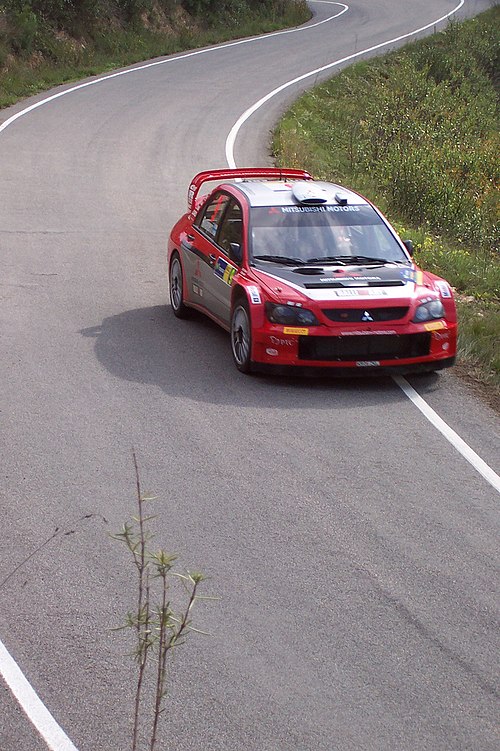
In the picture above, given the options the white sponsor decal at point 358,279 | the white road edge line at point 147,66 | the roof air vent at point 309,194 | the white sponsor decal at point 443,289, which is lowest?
the white road edge line at point 147,66

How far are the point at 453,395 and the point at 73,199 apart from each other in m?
10.8

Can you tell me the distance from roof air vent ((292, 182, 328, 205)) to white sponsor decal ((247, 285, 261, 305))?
162cm

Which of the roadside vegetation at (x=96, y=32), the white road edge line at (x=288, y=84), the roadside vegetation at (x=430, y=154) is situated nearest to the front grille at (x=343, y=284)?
the roadside vegetation at (x=430, y=154)

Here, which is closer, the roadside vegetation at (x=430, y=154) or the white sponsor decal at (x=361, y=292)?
the white sponsor decal at (x=361, y=292)

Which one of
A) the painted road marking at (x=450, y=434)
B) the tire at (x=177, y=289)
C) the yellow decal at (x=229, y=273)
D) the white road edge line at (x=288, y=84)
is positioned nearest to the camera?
the painted road marking at (x=450, y=434)

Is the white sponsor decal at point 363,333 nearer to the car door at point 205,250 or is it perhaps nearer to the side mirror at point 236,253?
the side mirror at point 236,253

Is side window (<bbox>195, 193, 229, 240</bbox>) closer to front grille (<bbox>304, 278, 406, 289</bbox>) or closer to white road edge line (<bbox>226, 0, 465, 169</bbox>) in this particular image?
front grille (<bbox>304, 278, 406, 289</bbox>)

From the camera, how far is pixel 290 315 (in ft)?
33.1

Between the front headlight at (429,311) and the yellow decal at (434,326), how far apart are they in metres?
0.05

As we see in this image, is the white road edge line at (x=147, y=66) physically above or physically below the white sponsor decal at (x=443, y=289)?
below

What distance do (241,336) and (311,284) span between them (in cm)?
79

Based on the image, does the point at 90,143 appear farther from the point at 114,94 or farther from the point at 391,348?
the point at 391,348

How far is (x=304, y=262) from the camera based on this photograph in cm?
1091

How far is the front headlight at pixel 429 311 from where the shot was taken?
1020 centimetres
